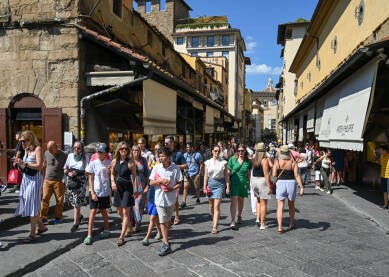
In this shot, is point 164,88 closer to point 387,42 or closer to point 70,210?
point 70,210

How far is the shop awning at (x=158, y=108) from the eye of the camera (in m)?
8.27

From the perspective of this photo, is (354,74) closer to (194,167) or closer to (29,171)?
(194,167)

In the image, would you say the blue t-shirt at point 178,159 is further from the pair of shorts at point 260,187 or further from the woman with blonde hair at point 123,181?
the woman with blonde hair at point 123,181

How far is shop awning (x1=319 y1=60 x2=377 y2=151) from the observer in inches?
266

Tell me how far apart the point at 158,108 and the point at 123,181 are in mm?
4478

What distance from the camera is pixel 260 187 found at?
5.76 meters

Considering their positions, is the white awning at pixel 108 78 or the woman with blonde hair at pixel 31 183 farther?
the white awning at pixel 108 78

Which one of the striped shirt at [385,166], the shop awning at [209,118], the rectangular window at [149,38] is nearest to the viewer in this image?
the striped shirt at [385,166]

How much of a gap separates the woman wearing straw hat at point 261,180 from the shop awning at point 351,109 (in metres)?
2.69

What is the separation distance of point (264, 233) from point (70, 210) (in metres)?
4.31

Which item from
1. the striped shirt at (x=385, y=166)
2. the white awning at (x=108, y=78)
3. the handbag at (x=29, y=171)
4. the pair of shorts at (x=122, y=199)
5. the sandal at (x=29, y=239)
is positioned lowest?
the sandal at (x=29, y=239)

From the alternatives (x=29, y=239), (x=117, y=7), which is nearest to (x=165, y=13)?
(x=117, y=7)

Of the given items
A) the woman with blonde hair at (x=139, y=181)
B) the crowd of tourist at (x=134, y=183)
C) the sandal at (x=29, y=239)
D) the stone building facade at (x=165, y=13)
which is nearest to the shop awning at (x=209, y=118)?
the crowd of tourist at (x=134, y=183)

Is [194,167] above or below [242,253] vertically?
above
